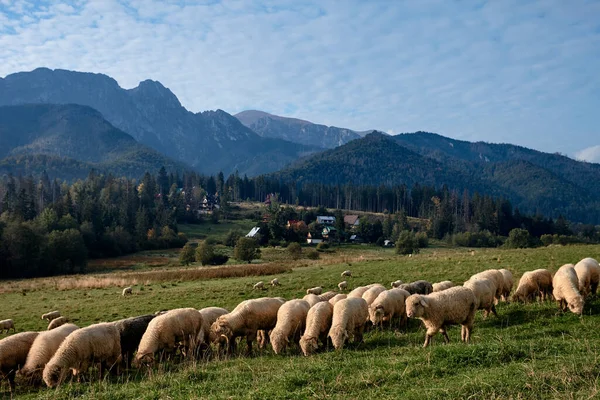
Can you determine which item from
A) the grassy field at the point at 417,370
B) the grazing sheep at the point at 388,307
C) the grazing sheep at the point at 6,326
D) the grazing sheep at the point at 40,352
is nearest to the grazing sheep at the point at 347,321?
the grassy field at the point at 417,370

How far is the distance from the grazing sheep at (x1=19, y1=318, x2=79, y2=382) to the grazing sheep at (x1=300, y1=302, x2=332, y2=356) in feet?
28.4

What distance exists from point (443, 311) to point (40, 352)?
14053mm

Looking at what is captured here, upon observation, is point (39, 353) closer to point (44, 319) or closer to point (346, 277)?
point (44, 319)

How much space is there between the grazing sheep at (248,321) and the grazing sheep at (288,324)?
2.34 feet

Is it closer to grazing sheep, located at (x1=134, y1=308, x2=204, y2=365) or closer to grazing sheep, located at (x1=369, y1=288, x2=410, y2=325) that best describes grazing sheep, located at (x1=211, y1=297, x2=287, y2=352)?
grazing sheep, located at (x1=134, y1=308, x2=204, y2=365)

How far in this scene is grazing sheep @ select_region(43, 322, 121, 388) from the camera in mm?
13156

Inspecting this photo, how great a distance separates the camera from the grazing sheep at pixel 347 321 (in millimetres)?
14664

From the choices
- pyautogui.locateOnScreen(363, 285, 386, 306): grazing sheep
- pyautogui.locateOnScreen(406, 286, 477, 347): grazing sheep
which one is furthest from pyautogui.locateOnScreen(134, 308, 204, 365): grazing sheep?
pyautogui.locateOnScreen(406, 286, 477, 347): grazing sheep

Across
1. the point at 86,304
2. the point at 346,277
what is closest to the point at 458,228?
the point at 346,277

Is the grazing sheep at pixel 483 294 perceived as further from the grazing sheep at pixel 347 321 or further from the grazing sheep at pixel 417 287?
the grazing sheep at pixel 417 287

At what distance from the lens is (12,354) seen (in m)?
14.4

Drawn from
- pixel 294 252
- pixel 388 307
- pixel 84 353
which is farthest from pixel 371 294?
pixel 294 252

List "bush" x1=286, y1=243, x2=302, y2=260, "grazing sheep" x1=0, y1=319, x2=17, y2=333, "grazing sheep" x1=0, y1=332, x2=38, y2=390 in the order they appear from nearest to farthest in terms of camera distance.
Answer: "grazing sheep" x1=0, y1=332, x2=38, y2=390, "grazing sheep" x1=0, y1=319, x2=17, y2=333, "bush" x1=286, y1=243, x2=302, y2=260

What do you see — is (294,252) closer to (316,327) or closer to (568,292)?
(568,292)
